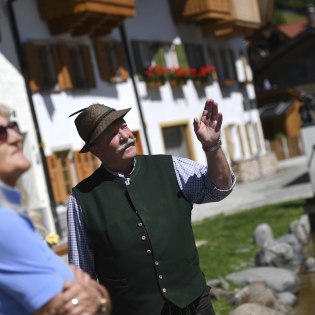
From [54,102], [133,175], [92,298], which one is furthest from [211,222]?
[92,298]

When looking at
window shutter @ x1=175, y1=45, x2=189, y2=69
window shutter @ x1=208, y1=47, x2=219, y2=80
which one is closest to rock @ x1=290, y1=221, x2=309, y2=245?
window shutter @ x1=175, y1=45, x2=189, y2=69

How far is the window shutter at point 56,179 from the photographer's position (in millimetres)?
20562

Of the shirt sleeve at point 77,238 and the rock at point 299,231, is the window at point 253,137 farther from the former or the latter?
the shirt sleeve at point 77,238

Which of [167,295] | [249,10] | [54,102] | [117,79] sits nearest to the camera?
[167,295]

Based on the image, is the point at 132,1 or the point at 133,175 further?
the point at 132,1

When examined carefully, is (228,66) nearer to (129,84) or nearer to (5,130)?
(129,84)

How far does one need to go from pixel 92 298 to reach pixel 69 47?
20317 mm

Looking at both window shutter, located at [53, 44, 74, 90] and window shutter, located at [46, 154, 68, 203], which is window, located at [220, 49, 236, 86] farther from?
window shutter, located at [46, 154, 68, 203]

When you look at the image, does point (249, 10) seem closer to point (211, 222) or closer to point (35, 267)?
point (211, 222)

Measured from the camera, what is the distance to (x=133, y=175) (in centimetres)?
445

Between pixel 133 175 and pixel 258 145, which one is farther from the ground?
pixel 133 175

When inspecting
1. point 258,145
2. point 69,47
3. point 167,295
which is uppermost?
point 69,47

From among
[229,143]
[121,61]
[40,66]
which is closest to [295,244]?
[40,66]

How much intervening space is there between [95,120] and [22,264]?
1.92 metres
